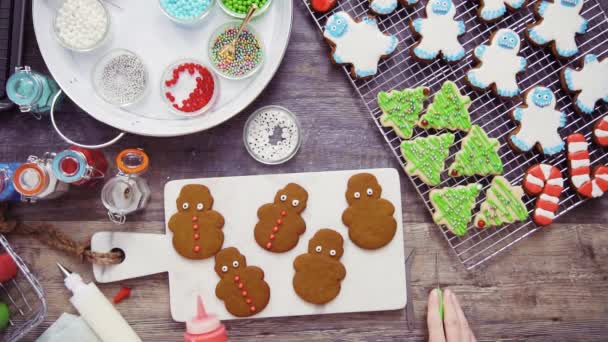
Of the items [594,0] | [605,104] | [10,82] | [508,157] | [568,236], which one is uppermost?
[594,0]

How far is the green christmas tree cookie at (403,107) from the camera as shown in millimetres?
1504

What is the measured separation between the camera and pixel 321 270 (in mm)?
1513

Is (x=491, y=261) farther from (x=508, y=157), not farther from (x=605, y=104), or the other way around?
(x=605, y=104)

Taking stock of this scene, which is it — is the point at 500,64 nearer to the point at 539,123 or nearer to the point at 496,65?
the point at 496,65

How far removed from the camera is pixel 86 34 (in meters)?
1.46

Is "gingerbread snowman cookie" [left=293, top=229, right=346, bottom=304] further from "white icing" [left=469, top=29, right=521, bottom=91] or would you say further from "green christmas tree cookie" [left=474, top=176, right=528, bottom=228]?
"white icing" [left=469, top=29, right=521, bottom=91]

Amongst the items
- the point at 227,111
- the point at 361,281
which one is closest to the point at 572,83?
the point at 361,281

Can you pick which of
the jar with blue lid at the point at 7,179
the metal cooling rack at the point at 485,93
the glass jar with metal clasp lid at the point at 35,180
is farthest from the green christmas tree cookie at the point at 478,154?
the jar with blue lid at the point at 7,179

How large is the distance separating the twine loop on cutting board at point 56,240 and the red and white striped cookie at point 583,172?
1.41 metres

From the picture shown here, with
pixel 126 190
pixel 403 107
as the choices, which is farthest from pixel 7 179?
pixel 403 107

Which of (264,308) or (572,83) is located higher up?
(572,83)

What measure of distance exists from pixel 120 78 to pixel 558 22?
4.35ft

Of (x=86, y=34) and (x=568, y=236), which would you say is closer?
(x=86, y=34)

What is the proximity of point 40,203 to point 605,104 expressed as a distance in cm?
179
